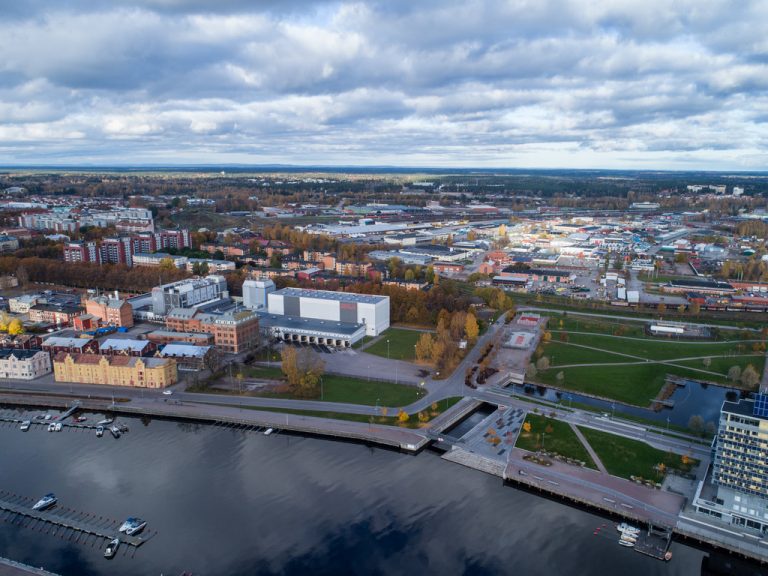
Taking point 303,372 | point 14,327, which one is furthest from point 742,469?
point 14,327

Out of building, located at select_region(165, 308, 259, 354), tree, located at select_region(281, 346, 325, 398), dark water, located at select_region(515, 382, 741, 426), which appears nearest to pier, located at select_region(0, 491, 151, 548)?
tree, located at select_region(281, 346, 325, 398)

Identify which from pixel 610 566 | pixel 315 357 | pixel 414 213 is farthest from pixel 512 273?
pixel 414 213

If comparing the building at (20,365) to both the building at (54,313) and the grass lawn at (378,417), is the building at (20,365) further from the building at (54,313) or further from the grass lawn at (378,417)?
the grass lawn at (378,417)

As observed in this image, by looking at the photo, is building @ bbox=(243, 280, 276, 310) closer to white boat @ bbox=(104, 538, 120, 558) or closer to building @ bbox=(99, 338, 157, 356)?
building @ bbox=(99, 338, 157, 356)

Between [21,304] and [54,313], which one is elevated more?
[21,304]

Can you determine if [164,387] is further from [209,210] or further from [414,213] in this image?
[414,213]

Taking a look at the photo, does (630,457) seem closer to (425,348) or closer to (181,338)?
(425,348)
